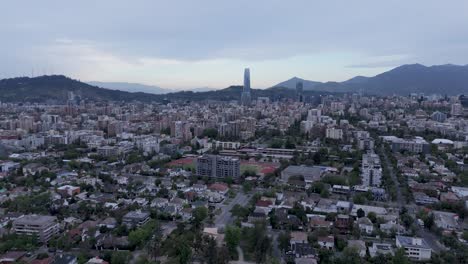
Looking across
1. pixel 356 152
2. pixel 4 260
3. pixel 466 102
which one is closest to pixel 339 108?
Result: pixel 466 102

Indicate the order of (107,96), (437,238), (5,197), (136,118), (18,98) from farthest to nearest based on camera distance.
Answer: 1. (107,96)
2. (18,98)
3. (136,118)
4. (5,197)
5. (437,238)

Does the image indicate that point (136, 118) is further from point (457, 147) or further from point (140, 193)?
point (457, 147)

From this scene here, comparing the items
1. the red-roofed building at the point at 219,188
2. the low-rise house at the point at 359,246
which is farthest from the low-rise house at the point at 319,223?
the red-roofed building at the point at 219,188

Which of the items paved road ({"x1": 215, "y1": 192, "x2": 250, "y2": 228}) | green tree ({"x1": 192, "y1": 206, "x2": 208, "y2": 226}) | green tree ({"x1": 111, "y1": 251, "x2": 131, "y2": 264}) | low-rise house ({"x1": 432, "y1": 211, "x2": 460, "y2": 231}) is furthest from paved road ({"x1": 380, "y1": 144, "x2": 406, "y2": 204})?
green tree ({"x1": 111, "y1": 251, "x2": 131, "y2": 264})

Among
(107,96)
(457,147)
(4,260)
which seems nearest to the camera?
(4,260)

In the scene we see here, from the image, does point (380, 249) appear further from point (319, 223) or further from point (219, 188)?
point (219, 188)

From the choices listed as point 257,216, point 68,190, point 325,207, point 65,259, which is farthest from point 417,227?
point 68,190
